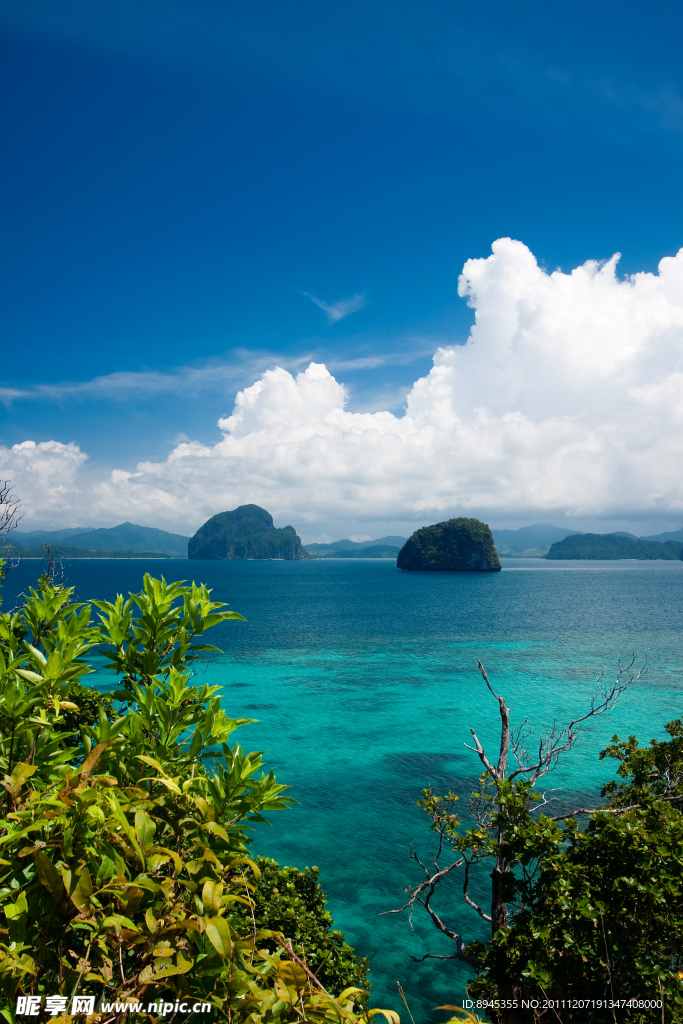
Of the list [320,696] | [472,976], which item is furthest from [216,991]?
[320,696]

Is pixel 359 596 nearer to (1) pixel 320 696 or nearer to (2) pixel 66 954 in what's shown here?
(1) pixel 320 696

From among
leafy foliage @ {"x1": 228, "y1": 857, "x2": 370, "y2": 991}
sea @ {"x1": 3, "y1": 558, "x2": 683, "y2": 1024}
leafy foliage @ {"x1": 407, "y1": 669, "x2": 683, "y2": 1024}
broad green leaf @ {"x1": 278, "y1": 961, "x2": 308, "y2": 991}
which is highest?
broad green leaf @ {"x1": 278, "y1": 961, "x2": 308, "y2": 991}

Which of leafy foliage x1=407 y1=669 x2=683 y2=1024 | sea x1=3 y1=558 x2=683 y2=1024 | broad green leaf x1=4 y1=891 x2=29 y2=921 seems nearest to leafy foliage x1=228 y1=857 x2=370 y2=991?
sea x1=3 y1=558 x2=683 y2=1024

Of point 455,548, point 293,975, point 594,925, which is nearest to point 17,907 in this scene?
point 293,975

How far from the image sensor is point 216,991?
1.79 meters

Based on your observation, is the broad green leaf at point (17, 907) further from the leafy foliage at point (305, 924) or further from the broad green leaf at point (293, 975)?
the leafy foliage at point (305, 924)

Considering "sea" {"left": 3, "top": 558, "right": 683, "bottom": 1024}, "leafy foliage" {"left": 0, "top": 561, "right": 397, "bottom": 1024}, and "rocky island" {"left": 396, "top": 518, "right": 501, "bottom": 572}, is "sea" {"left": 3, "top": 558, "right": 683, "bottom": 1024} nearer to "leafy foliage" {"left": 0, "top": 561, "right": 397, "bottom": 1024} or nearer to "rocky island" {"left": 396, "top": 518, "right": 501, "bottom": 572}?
"leafy foliage" {"left": 0, "top": 561, "right": 397, "bottom": 1024}

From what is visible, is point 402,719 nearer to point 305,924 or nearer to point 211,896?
point 305,924

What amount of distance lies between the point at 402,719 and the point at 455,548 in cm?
15324

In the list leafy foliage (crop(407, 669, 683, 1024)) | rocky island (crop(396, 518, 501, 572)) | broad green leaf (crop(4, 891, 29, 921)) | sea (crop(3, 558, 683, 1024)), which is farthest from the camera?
rocky island (crop(396, 518, 501, 572))

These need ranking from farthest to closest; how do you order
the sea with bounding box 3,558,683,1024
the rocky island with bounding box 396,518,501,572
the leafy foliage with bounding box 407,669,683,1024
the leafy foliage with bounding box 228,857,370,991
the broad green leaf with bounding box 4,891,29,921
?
the rocky island with bounding box 396,518,501,572, the sea with bounding box 3,558,683,1024, the leafy foliage with bounding box 228,857,370,991, the leafy foliage with bounding box 407,669,683,1024, the broad green leaf with bounding box 4,891,29,921

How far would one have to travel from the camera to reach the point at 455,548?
178375mm

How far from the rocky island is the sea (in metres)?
102

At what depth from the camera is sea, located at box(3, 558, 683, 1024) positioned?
1389cm
